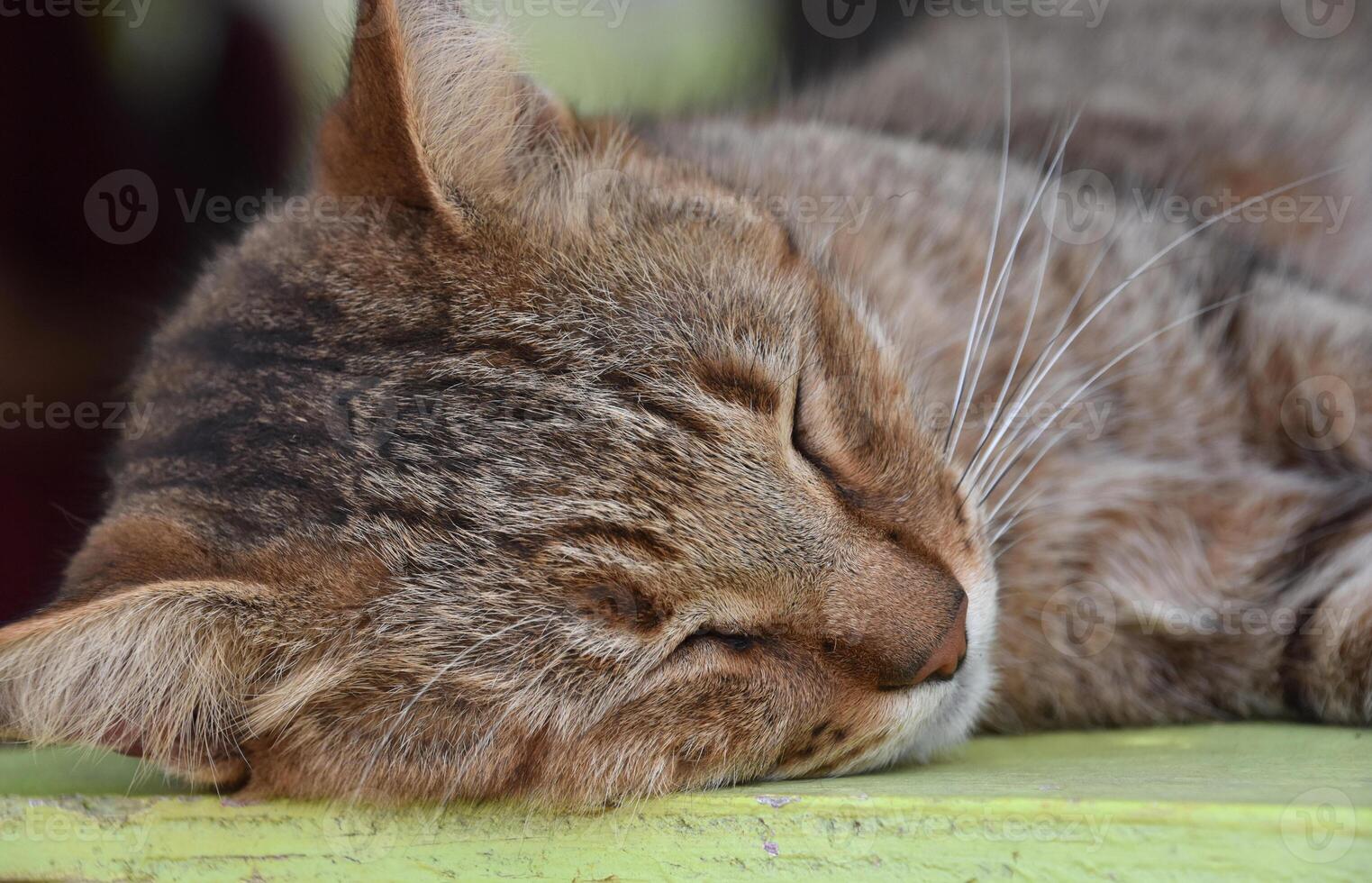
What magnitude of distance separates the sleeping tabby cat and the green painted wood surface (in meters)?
0.06

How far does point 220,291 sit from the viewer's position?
1469 millimetres

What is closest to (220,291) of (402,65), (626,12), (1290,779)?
(402,65)

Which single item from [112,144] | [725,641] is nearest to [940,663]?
[725,641]

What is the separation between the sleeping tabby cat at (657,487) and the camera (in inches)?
43.8

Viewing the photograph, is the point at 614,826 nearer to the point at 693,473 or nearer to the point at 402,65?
the point at 693,473

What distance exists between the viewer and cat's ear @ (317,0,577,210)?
1.19 metres

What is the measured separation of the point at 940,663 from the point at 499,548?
0.52 metres

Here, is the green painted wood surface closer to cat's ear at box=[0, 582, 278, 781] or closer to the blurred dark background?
cat's ear at box=[0, 582, 278, 781]

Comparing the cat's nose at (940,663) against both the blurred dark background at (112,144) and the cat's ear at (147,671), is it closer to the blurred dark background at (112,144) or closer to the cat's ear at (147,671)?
the cat's ear at (147,671)

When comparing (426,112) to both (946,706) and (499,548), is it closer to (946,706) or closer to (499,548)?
(499,548)

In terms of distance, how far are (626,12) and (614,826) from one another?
8.17ft

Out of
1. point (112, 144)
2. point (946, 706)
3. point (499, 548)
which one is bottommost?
point (946, 706)

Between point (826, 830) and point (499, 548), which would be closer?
point (826, 830)

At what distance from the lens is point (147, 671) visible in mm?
1087
